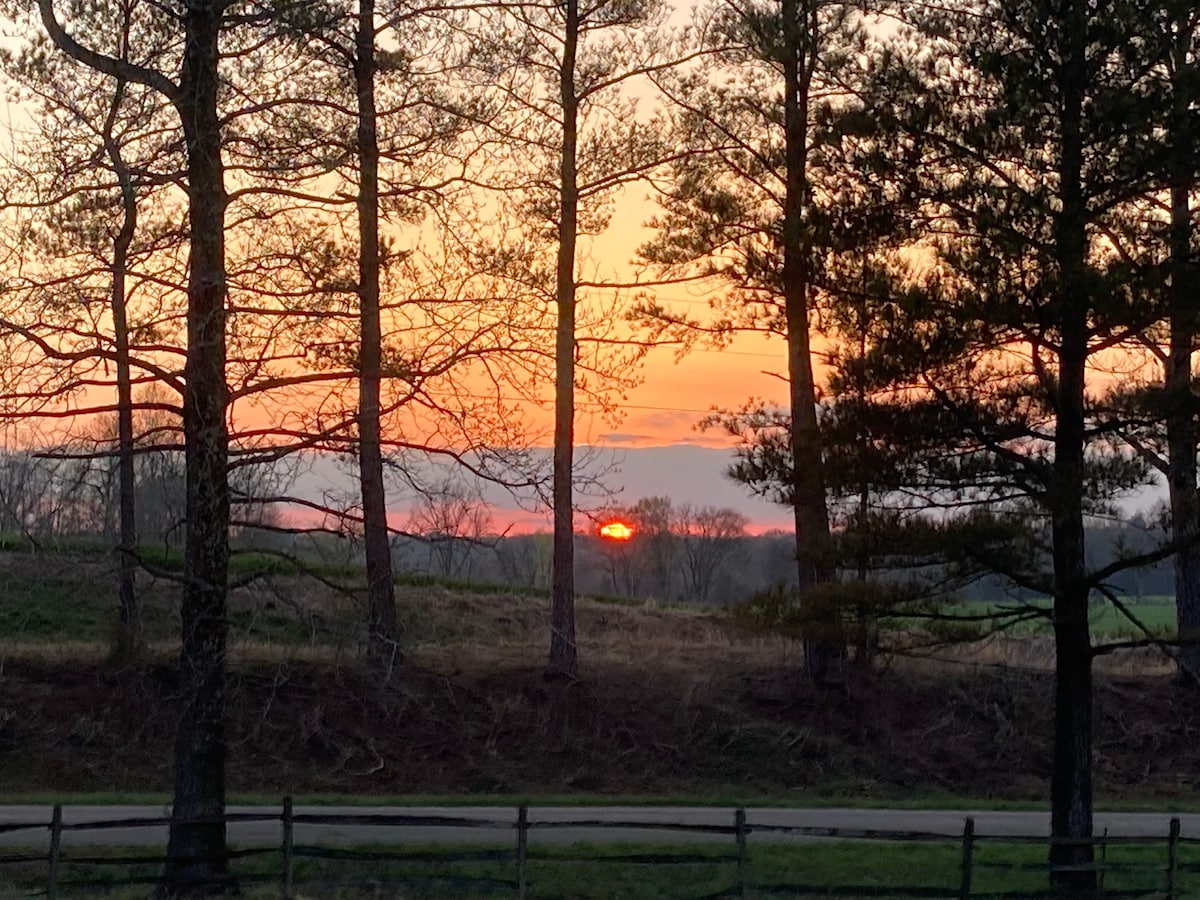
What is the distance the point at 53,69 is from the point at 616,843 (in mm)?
10210

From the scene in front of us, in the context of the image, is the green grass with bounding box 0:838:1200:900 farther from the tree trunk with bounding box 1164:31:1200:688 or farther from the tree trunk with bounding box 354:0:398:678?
the tree trunk with bounding box 1164:31:1200:688

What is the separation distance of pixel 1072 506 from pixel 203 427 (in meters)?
8.20

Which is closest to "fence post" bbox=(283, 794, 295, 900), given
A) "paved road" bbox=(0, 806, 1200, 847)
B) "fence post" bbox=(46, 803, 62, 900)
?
"paved road" bbox=(0, 806, 1200, 847)

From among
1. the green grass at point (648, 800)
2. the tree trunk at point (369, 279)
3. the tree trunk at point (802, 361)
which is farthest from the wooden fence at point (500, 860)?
the green grass at point (648, 800)

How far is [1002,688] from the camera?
26.2 metres

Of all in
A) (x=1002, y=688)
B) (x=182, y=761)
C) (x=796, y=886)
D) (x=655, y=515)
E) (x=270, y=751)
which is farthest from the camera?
(x=655, y=515)

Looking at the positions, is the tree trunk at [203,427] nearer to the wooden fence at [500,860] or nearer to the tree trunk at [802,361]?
the wooden fence at [500,860]

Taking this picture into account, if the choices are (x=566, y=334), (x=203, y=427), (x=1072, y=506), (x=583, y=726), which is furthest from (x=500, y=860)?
(x=566, y=334)

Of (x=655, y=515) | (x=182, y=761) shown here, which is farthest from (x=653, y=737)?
(x=655, y=515)

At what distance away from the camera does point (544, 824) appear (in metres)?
13.2

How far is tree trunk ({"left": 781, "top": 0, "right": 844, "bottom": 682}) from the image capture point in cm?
1466

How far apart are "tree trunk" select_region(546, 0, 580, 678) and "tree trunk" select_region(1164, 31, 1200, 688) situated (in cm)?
1048

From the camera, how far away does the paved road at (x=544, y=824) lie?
Result: 1514 cm

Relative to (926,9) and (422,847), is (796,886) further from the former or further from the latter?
(926,9)
